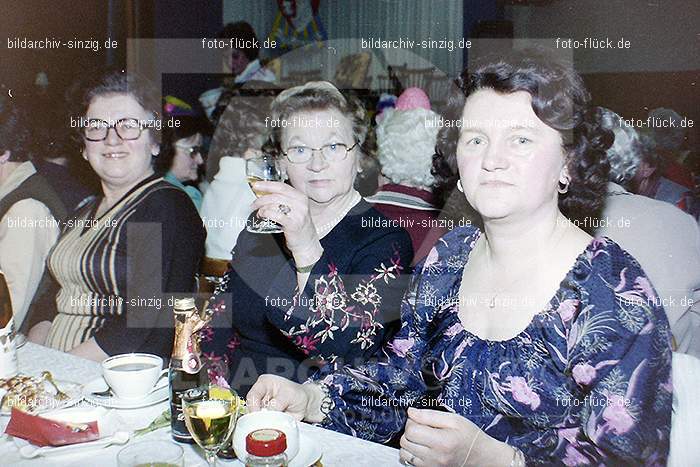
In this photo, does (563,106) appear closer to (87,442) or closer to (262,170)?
(262,170)

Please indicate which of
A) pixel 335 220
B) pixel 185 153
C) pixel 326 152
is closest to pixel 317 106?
pixel 326 152

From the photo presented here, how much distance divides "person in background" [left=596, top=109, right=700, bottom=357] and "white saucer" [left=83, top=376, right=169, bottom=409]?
985 mm

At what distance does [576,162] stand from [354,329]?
1.96ft

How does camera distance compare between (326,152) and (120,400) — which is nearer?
(120,400)

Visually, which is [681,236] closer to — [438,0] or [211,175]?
[438,0]

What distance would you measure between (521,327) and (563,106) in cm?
40

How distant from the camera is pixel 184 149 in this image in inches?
87.3

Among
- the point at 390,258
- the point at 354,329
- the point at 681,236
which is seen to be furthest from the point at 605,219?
the point at 354,329

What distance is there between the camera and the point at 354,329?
1446 millimetres

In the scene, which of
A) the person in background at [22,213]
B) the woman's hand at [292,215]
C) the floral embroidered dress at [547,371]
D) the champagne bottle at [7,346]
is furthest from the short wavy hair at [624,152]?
the person in background at [22,213]

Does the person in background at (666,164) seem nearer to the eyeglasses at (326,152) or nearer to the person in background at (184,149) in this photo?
the eyeglasses at (326,152)

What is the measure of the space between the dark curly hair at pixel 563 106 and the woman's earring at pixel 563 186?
0.04ft

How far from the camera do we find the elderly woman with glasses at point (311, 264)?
1428 millimetres

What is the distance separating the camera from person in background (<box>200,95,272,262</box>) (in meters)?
1.95
